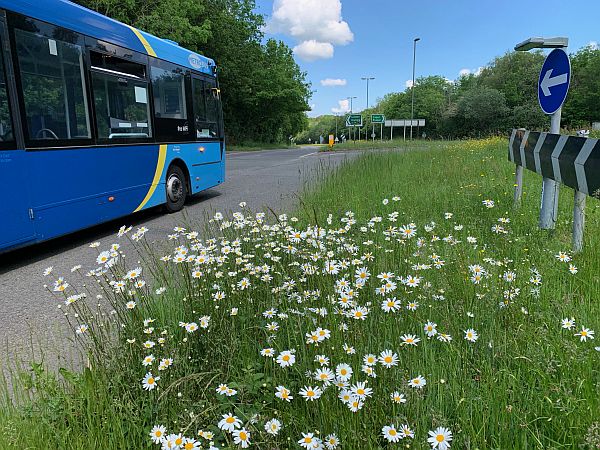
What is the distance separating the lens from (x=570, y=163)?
3.98 m

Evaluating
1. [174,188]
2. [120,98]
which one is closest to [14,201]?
[120,98]

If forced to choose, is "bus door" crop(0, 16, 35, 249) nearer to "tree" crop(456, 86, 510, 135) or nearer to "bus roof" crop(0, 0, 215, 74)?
"bus roof" crop(0, 0, 215, 74)

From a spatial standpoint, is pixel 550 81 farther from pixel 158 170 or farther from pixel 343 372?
pixel 158 170

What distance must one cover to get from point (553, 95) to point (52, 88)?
644 cm

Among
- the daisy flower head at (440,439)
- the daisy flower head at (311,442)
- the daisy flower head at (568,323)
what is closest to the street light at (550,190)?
the daisy flower head at (568,323)

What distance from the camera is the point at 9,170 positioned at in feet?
16.3

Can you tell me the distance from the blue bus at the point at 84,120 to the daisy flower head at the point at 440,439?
17.3ft

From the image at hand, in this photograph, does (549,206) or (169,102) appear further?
(169,102)

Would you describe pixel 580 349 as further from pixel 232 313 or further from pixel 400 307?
pixel 232 313

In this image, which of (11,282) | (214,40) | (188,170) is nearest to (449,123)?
(214,40)

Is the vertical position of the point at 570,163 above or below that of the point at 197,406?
above

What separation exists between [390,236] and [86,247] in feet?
15.3

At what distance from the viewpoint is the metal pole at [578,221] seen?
Answer: 404 centimetres

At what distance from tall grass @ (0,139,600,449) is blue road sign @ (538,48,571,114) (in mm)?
2144
